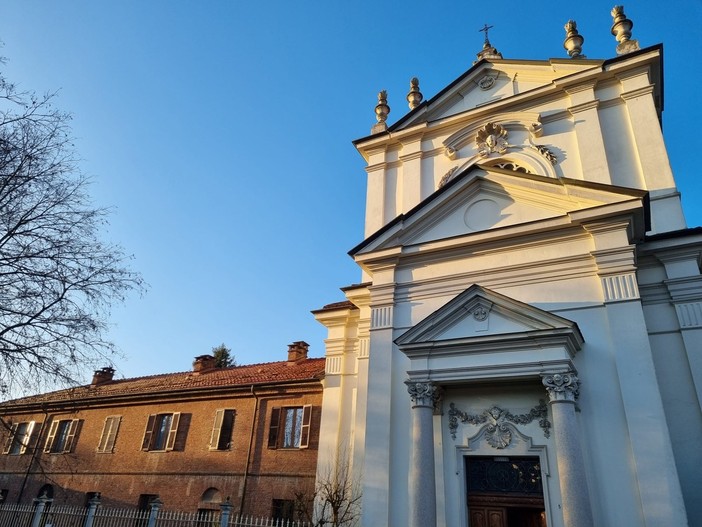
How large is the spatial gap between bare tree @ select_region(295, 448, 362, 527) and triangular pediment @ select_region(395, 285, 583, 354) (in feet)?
11.3

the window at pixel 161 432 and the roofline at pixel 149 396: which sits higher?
the roofline at pixel 149 396

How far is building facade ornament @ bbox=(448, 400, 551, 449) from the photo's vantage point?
9.85 meters

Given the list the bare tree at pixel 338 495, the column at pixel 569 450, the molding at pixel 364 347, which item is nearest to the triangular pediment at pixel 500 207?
the molding at pixel 364 347

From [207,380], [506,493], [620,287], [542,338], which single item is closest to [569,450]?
[506,493]

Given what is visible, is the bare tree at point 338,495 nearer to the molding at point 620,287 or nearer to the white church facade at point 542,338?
the white church facade at point 542,338

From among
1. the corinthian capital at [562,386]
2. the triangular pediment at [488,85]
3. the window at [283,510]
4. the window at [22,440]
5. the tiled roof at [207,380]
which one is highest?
the triangular pediment at [488,85]

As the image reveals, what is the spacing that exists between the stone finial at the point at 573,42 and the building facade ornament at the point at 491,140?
3.25 metres

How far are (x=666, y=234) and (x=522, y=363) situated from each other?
4.16m

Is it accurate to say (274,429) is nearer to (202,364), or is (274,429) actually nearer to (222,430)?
(222,430)

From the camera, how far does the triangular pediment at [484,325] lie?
966 centimetres

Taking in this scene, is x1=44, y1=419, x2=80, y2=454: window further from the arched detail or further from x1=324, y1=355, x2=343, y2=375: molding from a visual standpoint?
the arched detail

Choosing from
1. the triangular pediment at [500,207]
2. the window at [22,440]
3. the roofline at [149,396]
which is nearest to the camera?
the triangular pediment at [500,207]

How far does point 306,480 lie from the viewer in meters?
16.9

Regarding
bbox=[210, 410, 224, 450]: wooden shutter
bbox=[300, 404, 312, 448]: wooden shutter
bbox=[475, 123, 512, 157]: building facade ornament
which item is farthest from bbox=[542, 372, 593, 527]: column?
bbox=[210, 410, 224, 450]: wooden shutter
